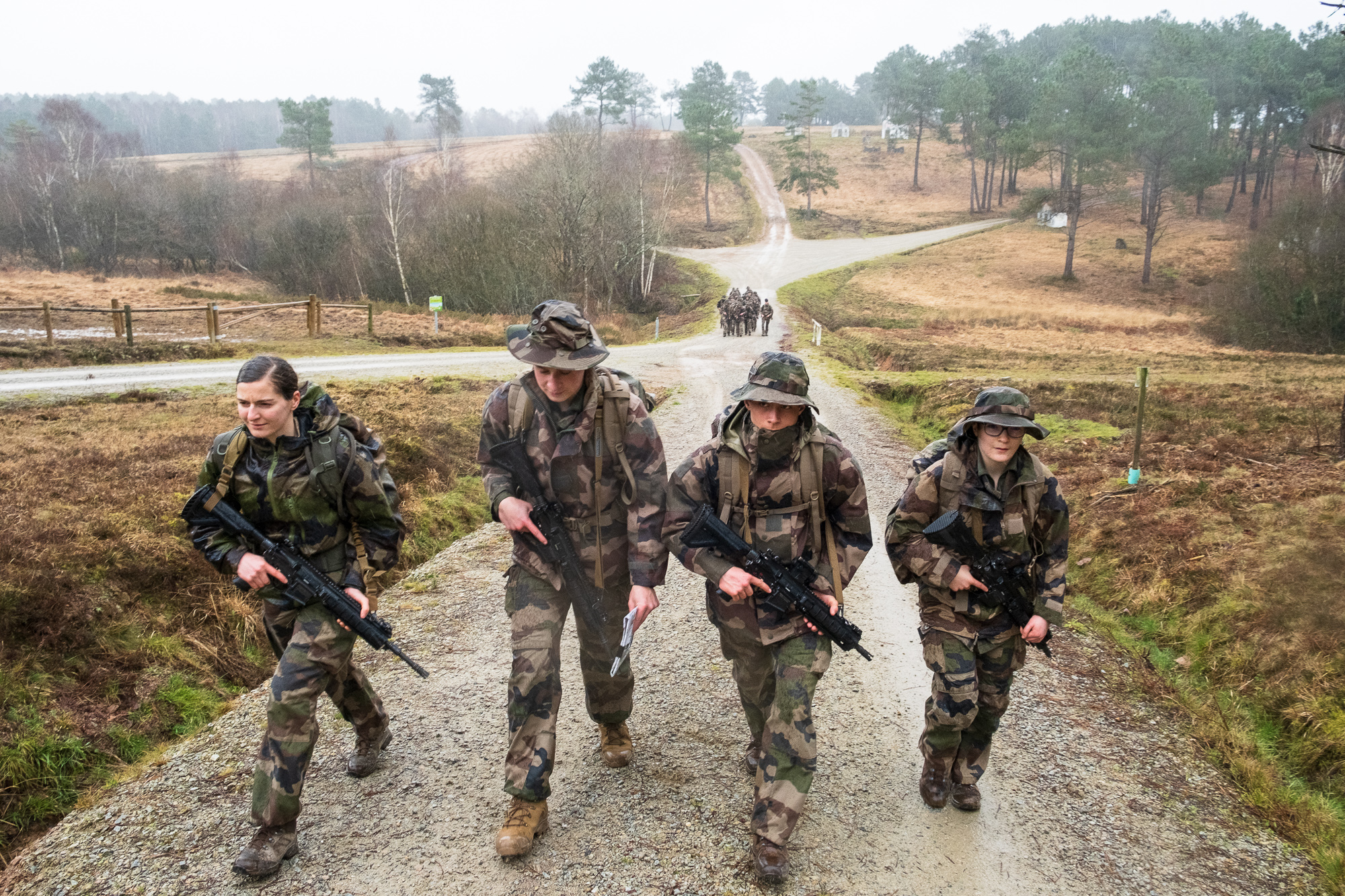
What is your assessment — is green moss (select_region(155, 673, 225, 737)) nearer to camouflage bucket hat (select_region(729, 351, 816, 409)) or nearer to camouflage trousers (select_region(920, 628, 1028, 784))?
camouflage bucket hat (select_region(729, 351, 816, 409))

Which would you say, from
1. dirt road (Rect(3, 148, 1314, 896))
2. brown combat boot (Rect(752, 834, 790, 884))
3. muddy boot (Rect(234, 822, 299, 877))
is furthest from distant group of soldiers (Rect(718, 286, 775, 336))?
muddy boot (Rect(234, 822, 299, 877))

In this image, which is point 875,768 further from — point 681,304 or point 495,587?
point 681,304

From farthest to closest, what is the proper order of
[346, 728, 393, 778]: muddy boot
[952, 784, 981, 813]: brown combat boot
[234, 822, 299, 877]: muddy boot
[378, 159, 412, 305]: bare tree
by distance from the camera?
[378, 159, 412, 305]: bare tree → [346, 728, 393, 778]: muddy boot → [952, 784, 981, 813]: brown combat boot → [234, 822, 299, 877]: muddy boot

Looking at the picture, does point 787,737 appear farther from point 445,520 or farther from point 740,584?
point 445,520

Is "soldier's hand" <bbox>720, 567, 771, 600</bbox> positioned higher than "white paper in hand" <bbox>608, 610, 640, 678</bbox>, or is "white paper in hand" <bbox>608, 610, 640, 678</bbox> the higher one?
"soldier's hand" <bbox>720, 567, 771, 600</bbox>

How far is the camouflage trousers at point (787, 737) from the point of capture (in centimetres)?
336

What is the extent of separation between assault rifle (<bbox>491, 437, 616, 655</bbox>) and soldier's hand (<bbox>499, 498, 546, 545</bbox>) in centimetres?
4

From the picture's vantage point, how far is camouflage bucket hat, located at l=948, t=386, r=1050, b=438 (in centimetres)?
352

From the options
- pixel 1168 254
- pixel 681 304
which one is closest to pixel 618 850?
pixel 681 304

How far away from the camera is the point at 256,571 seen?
134 inches

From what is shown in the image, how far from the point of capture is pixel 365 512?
3674mm

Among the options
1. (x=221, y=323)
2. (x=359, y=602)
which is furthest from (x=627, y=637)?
(x=221, y=323)

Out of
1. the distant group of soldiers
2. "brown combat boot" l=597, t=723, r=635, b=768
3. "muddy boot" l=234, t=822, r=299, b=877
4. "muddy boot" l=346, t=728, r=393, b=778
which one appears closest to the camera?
"muddy boot" l=234, t=822, r=299, b=877

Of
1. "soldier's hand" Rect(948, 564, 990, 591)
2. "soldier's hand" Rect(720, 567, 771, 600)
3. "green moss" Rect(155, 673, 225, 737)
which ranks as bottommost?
"green moss" Rect(155, 673, 225, 737)
